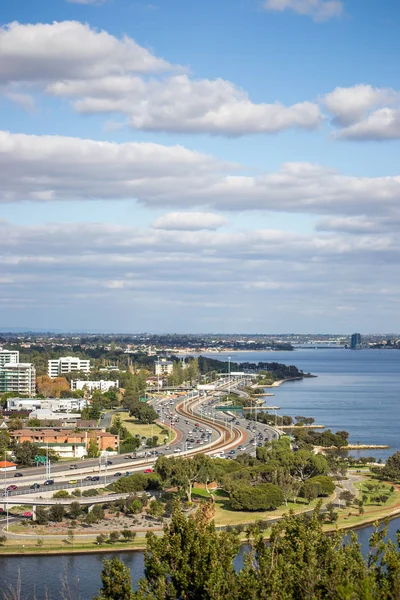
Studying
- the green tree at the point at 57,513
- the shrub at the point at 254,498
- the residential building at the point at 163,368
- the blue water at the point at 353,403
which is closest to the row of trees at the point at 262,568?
the green tree at the point at 57,513

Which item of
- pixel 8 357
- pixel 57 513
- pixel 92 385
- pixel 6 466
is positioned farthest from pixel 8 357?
pixel 57 513

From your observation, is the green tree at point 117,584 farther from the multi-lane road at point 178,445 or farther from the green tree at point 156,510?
the multi-lane road at point 178,445

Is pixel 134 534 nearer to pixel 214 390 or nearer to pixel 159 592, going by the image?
pixel 159 592

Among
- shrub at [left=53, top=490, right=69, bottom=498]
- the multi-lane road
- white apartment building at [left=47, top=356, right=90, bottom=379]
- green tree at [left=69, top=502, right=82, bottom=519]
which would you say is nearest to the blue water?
the multi-lane road

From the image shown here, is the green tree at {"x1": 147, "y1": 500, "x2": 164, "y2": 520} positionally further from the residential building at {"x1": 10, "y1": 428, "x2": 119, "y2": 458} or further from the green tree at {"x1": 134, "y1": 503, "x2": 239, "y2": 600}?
the residential building at {"x1": 10, "y1": 428, "x2": 119, "y2": 458}

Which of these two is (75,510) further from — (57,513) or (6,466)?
(6,466)

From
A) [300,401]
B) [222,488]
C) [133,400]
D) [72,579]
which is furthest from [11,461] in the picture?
[300,401]
